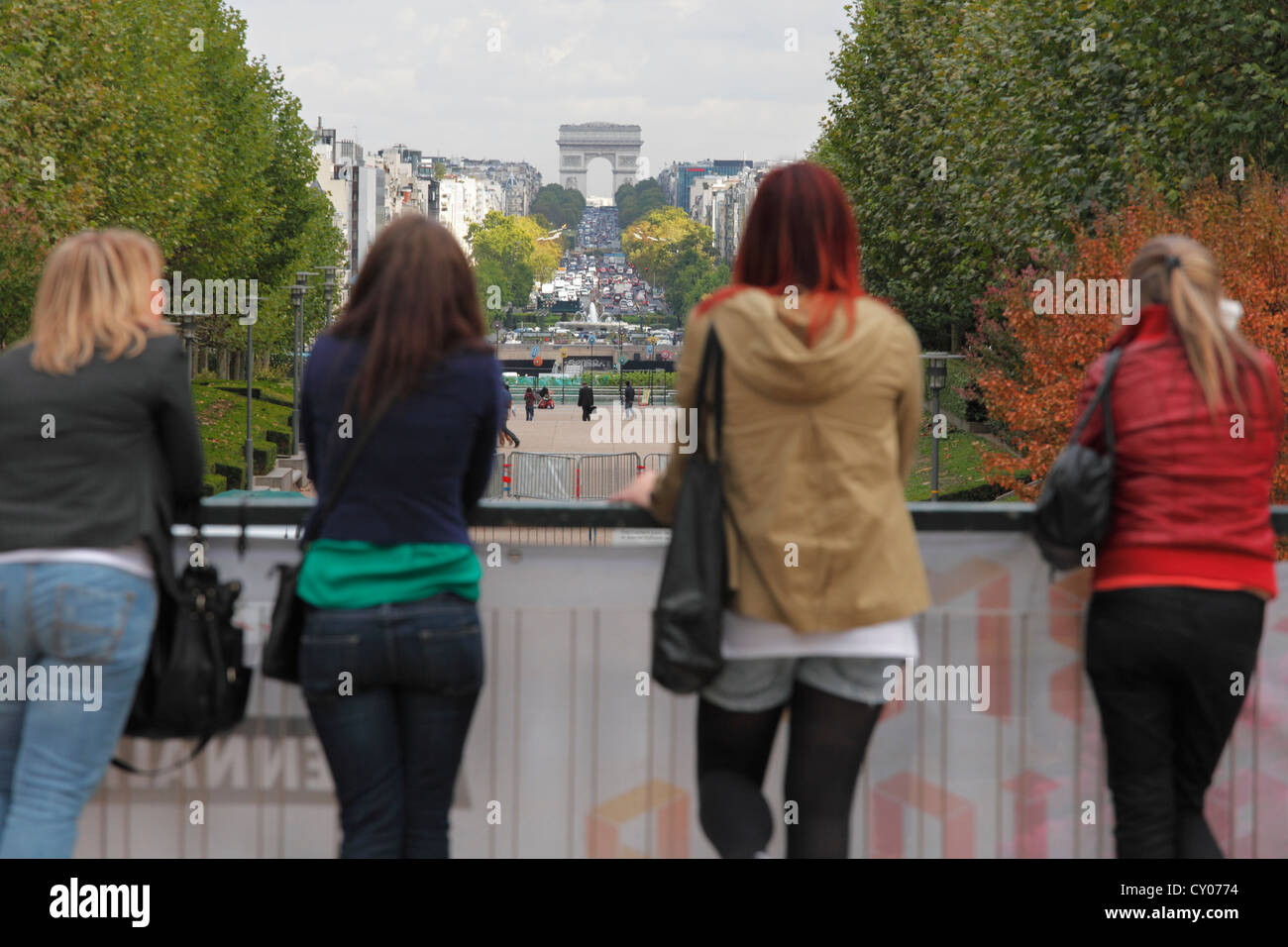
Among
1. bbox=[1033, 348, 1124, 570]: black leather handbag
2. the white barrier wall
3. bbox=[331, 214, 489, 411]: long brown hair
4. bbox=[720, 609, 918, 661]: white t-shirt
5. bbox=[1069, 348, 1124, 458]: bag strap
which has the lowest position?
the white barrier wall

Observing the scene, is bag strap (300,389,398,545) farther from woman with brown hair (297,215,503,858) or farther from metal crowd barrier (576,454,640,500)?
metal crowd barrier (576,454,640,500)

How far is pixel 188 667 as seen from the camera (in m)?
3.88

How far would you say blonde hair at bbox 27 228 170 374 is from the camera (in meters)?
3.72

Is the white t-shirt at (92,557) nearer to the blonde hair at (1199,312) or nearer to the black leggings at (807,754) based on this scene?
the black leggings at (807,754)

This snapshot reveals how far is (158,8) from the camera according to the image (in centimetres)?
4009

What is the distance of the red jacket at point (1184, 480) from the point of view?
12.4 feet

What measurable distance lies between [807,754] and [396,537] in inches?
40.7

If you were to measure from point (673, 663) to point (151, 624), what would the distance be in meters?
1.26

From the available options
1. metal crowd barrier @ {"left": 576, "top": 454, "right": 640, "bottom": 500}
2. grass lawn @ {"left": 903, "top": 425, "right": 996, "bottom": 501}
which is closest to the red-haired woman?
metal crowd barrier @ {"left": 576, "top": 454, "right": 640, "bottom": 500}

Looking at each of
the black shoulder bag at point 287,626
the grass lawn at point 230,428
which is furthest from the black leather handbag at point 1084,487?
the grass lawn at point 230,428

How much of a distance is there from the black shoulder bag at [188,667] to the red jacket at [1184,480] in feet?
7.04

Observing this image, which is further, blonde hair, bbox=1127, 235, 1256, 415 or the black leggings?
blonde hair, bbox=1127, 235, 1256, 415

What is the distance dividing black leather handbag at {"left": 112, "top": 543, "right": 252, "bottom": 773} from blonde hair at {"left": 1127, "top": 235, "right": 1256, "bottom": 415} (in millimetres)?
2366
